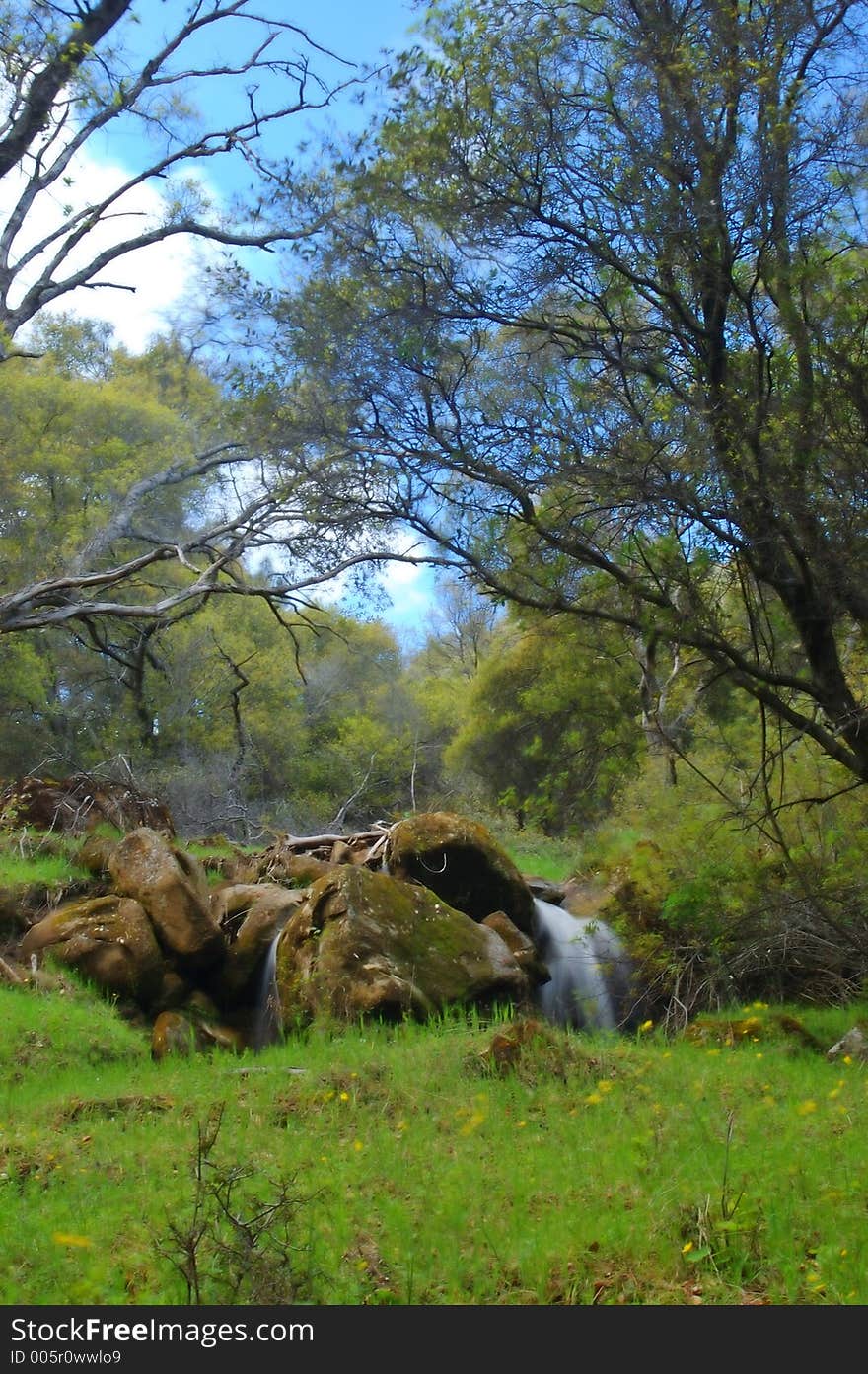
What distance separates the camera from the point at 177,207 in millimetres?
17141

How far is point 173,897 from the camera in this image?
12.3 m

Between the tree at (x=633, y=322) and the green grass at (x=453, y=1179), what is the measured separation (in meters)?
3.61

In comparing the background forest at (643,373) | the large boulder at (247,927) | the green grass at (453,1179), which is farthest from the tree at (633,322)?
the large boulder at (247,927)

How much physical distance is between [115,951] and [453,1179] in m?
7.30

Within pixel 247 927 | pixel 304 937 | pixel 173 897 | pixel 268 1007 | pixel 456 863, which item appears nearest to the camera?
pixel 304 937

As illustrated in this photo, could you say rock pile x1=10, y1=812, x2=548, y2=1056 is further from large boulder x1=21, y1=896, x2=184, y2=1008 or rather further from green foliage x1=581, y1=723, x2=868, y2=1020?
green foliage x1=581, y1=723, x2=868, y2=1020

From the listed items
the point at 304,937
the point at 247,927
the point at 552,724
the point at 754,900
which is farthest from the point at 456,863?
the point at 552,724

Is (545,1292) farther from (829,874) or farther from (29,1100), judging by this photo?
(829,874)

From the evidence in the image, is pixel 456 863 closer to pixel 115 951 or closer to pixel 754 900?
pixel 754 900

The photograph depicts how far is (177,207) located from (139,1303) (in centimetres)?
1668

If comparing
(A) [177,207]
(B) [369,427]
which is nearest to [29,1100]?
(B) [369,427]

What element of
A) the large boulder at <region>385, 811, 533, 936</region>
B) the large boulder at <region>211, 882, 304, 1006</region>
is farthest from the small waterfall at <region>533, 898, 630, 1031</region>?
the large boulder at <region>211, 882, 304, 1006</region>

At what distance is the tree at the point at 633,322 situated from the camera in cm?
849

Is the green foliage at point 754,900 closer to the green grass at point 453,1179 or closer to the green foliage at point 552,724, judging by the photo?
the green foliage at point 552,724
